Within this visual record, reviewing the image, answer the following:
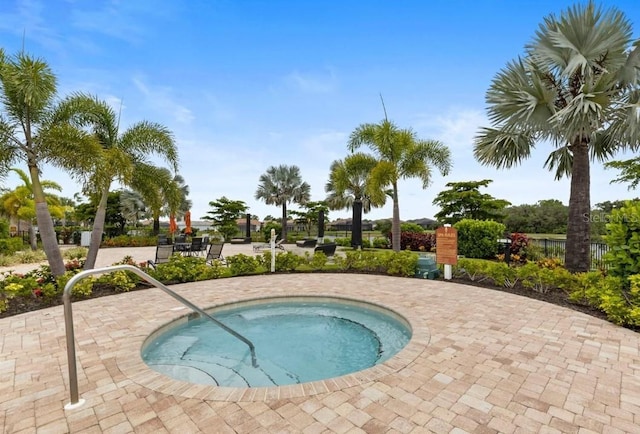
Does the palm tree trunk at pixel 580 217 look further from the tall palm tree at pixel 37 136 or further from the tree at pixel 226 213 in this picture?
the tree at pixel 226 213

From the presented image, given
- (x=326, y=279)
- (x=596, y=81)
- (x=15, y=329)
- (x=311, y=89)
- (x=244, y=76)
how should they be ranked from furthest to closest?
(x=311, y=89)
(x=244, y=76)
(x=326, y=279)
(x=596, y=81)
(x=15, y=329)

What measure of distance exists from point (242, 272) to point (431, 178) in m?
8.43

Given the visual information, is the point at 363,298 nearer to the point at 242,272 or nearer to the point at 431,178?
the point at 242,272

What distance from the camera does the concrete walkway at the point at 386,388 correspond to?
216cm

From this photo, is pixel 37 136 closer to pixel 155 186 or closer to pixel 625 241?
pixel 155 186

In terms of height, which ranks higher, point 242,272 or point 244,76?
point 244,76

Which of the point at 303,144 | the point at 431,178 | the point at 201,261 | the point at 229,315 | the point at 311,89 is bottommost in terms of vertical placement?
the point at 229,315

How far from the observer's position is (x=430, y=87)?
31.9ft

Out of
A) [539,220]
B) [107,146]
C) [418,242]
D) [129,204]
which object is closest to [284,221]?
[418,242]

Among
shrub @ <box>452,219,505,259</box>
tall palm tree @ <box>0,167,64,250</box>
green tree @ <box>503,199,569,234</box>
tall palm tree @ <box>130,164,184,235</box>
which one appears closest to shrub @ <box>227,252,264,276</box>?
tall palm tree @ <box>130,164,184,235</box>

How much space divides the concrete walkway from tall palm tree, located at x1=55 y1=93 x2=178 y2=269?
3309mm

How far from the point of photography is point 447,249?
762 centimetres

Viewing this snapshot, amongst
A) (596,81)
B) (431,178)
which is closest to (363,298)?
(596,81)

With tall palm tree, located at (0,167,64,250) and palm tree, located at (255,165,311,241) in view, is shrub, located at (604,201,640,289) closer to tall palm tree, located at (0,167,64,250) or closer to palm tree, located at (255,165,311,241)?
tall palm tree, located at (0,167,64,250)
